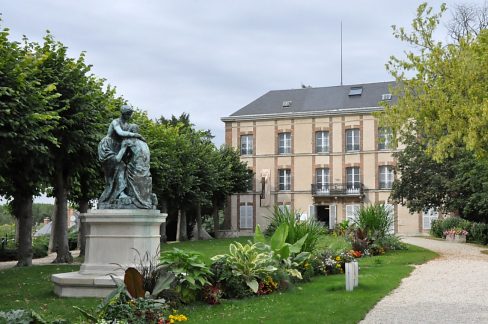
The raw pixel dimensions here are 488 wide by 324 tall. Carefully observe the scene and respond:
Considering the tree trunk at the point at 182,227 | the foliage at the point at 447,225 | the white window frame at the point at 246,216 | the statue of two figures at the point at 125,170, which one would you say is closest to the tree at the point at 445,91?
the statue of two figures at the point at 125,170

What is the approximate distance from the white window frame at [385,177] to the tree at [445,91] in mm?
28016

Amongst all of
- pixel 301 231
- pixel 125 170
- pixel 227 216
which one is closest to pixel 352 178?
pixel 227 216

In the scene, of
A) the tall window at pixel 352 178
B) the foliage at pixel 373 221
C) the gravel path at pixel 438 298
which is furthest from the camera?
the tall window at pixel 352 178

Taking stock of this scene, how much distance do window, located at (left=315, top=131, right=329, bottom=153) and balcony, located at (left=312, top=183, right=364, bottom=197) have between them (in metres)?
2.80

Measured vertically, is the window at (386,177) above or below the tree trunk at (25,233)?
above

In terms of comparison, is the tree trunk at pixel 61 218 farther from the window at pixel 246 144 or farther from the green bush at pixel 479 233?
the window at pixel 246 144

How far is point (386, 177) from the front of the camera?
48.0 metres

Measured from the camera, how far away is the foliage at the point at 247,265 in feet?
34.8

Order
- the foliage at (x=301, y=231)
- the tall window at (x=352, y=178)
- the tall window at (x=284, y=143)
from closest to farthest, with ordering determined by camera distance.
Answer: the foliage at (x=301, y=231), the tall window at (x=352, y=178), the tall window at (x=284, y=143)

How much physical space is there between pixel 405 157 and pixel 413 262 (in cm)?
1791

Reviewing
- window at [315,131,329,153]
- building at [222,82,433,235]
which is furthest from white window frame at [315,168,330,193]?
window at [315,131,329,153]

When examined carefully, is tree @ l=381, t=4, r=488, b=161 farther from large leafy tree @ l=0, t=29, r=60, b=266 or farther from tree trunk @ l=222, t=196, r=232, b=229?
tree trunk @ l=222, t=196, r=232, b=229

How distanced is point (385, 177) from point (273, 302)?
39562mm

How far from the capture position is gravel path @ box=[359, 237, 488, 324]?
8.76 metres
